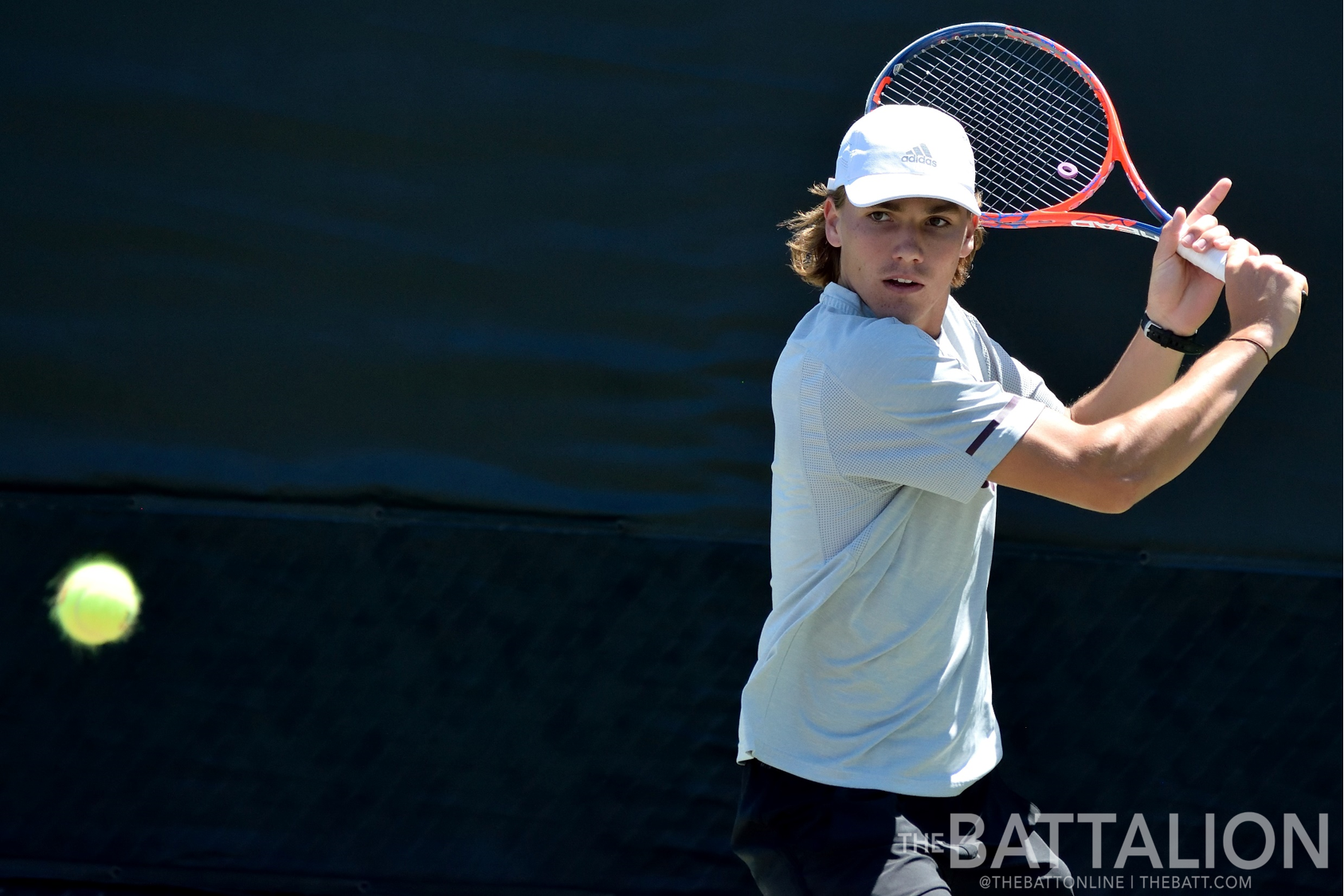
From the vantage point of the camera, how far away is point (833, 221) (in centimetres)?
228

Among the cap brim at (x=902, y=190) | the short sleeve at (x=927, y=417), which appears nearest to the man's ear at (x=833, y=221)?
the cap brim at (x=902, y=190)

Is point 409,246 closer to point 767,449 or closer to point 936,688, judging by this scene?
point 767,449

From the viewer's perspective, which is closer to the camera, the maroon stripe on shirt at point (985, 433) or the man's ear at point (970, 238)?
the maroon stripe on shirt at point (985, 433)

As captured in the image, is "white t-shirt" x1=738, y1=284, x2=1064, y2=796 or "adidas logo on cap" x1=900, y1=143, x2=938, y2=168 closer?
"white t-shirt" x1=738, y1=284, x2=1064, y2=796

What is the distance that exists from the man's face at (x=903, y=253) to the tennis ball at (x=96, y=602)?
186 centimetres

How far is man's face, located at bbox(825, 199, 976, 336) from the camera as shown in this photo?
7.07ft

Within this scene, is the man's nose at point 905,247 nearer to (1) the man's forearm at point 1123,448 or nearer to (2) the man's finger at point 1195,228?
(1) the man's forearm at point 1123,448

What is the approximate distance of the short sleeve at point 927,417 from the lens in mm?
2016

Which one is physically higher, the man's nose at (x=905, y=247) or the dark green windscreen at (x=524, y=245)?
the dark green windscreen at (x=524, y=245)

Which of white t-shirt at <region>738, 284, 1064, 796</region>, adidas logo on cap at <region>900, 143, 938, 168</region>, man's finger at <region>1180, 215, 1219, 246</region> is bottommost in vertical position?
white t-shirt at <region>738, 284, 1064, 796</region>

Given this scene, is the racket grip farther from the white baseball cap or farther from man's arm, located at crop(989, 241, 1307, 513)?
the white baseball cap

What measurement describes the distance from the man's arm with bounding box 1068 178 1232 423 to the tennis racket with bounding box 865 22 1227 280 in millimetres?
309

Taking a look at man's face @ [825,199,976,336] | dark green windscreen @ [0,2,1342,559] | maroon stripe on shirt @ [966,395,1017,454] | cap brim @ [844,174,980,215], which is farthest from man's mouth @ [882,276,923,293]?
dark green windscreen @ [0,2,1342,559]

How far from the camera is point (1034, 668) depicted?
125 inches
